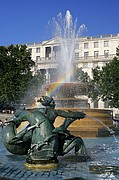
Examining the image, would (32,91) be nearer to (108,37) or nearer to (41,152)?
(108,37)

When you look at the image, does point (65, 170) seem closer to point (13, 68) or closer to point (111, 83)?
point (13, 68)

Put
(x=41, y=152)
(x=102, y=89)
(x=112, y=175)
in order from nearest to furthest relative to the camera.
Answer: (x=112, y=175) < (x=41, y=152) < (x=102, y=89)

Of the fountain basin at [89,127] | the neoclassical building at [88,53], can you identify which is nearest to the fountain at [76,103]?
the fountain basin at [89,127]

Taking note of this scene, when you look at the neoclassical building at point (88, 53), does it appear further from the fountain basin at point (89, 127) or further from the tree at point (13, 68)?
the fountain basin at point (89, 127)

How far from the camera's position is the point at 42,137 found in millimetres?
8500

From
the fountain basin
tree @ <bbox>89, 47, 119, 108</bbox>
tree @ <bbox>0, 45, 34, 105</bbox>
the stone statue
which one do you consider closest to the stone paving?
the stone statue

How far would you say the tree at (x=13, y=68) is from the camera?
43.7m

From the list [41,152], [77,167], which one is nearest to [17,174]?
[41,152]

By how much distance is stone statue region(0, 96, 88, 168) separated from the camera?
841 cm

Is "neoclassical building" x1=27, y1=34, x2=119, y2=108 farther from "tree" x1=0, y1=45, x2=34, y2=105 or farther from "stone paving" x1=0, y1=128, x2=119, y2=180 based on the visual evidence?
"stone paving" x1=0, y1=128, x2=119, y2=180

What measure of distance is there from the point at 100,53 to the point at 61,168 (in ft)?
260

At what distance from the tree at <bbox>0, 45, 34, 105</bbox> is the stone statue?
1364 inches

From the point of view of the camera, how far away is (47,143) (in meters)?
8.42

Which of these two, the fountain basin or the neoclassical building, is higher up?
the neoclassical building
